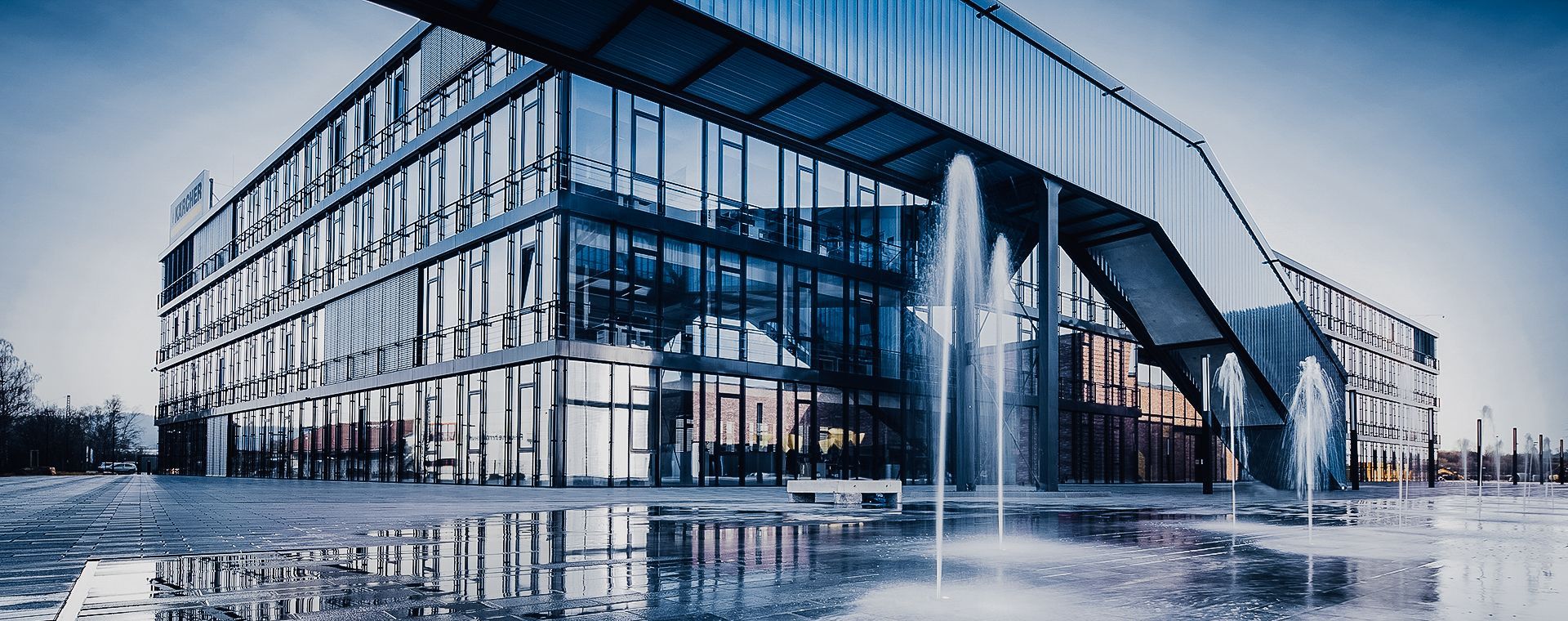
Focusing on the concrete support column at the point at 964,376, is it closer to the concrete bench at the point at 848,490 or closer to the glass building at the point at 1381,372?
the concrete bench at the point at 848,490

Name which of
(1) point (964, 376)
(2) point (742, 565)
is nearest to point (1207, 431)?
(1) point (964, 376)

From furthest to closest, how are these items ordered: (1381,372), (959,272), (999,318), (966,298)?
(1381,372) → (999,318) → (959,272) → (966,298)

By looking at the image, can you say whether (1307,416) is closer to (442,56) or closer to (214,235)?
(442,56)

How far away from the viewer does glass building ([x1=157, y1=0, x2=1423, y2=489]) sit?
21.9m

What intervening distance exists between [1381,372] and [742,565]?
67.4 metres

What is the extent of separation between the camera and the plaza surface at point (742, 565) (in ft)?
20.9

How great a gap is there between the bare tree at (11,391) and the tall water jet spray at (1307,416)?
7706cm

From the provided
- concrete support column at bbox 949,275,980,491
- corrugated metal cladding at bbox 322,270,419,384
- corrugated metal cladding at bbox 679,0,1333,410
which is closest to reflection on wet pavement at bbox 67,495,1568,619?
corrugated metal cladding at bbox 679,0,1333,410

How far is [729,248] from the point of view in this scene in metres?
28.8

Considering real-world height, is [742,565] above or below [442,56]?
below

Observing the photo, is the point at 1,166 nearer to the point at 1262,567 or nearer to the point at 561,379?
the point at 561,379

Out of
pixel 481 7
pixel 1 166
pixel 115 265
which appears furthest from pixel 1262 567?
pixel 115 265

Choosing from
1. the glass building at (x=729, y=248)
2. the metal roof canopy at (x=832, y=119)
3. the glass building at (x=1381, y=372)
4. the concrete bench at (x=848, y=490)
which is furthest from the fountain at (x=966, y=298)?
the glass building at (x=1381, y=372)

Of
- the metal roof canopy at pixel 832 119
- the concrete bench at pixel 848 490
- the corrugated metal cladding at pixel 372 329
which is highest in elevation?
the metal roof canopy at pixel 832 119
